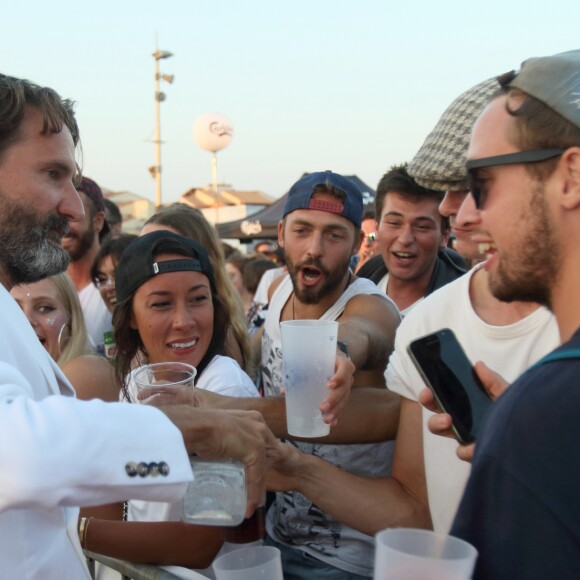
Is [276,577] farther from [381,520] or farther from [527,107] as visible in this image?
[527,107]

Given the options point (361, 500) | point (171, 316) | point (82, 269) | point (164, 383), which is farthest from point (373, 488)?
point (82, 269)

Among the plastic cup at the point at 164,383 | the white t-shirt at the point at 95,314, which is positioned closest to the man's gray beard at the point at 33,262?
the plastic cup at the point at 164,383

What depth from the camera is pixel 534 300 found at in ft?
4.76

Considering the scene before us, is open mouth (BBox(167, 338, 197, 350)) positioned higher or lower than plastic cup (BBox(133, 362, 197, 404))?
lower

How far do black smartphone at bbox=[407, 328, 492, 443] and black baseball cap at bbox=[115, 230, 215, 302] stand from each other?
58.6 inches

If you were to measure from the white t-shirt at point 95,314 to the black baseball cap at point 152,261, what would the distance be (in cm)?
195

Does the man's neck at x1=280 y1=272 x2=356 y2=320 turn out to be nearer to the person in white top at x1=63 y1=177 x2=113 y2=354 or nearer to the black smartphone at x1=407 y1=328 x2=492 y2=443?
the black smartphone at x1=407 y1=328 x2=492 y2=443

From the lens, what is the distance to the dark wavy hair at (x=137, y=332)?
2891mm

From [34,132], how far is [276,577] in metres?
1.73

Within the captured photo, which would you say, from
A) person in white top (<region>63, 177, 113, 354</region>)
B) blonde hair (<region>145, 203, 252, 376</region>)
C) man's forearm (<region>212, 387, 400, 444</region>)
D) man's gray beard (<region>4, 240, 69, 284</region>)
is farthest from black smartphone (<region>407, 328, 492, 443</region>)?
person in white top (<region>63, 177, 113, 354</region>)

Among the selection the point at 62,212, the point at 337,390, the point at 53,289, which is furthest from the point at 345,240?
the point at 53,289

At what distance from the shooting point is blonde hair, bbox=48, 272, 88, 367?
3602 mm

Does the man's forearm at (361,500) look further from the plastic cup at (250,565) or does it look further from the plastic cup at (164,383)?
the plastic cup at (164,383)

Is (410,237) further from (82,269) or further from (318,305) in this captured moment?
(82,269)
